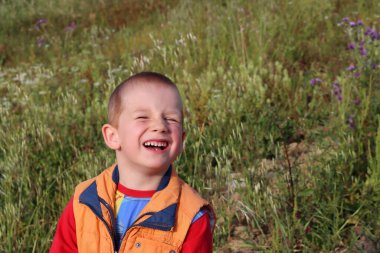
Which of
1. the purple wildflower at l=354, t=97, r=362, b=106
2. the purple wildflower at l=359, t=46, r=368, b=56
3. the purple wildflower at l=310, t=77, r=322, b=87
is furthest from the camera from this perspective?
the purple wildflower at l=310, t=77, r=322, b=87

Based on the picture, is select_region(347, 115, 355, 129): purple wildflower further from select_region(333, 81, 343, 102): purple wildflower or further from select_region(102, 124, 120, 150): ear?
select_region(102, 124, 120, 150): ear

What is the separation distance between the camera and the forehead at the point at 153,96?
203 centimetres

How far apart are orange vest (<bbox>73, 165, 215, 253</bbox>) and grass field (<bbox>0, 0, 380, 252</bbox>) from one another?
0.90 metres

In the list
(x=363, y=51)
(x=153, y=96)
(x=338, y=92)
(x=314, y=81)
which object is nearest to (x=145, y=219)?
(x=153, y=96)

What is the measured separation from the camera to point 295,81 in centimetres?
483

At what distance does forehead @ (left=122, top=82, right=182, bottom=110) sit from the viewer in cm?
203

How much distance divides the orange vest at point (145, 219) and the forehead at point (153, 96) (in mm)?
260

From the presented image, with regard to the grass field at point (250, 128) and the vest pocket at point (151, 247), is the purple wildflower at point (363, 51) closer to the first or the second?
the grass field at point (250, 128)

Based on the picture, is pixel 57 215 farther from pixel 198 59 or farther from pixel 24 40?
pixel 24 40

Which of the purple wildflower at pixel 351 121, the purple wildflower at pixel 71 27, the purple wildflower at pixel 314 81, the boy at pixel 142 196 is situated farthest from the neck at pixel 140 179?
the purple wildflower at pixel 71 27

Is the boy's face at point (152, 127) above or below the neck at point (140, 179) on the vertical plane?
above

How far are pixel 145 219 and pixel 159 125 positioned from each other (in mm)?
317

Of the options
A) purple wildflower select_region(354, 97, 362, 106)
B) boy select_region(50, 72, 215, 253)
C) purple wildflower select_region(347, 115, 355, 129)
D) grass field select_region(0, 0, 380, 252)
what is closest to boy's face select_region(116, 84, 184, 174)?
boy select_region(50, 72, 215, 253)

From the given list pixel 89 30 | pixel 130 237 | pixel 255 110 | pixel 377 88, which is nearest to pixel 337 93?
pixel 377 88
